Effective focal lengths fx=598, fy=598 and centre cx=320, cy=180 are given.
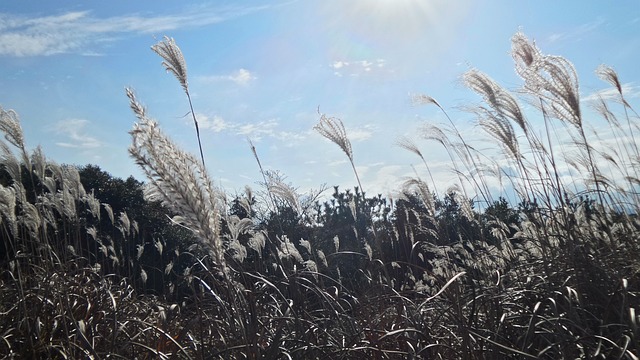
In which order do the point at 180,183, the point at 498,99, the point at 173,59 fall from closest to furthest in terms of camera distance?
the point at 180,183, the point at 173,59, the point at 498,99

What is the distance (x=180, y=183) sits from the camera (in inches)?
80.1

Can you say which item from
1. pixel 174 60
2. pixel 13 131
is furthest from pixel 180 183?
pixel 13 131

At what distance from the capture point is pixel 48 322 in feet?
11.8

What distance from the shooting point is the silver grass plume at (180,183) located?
79.6 inches

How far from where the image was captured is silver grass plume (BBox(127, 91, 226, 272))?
6.63ft

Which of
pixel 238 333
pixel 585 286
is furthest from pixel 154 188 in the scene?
pixel 585 286

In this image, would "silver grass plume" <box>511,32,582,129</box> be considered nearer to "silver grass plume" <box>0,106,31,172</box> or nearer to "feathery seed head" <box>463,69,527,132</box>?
"feathery seed head" <box>463,69,527,132</box>

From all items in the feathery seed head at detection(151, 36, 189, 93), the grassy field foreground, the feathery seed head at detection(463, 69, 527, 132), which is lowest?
the grassy field foreground

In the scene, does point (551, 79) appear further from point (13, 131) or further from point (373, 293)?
point (13, 131)

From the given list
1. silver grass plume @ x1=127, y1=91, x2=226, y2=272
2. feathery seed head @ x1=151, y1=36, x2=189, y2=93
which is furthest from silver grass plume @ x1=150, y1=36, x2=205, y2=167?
silver grass plume @ x1=127, y1=91, x2=226, y2=272

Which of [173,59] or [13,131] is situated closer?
[173,59]

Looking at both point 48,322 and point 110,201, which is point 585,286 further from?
point 110,201

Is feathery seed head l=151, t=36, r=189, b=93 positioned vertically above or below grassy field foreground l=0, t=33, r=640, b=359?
above

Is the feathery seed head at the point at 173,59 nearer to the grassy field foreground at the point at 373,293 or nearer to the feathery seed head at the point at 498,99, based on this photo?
the grassy field foreground at the point at 373,293
